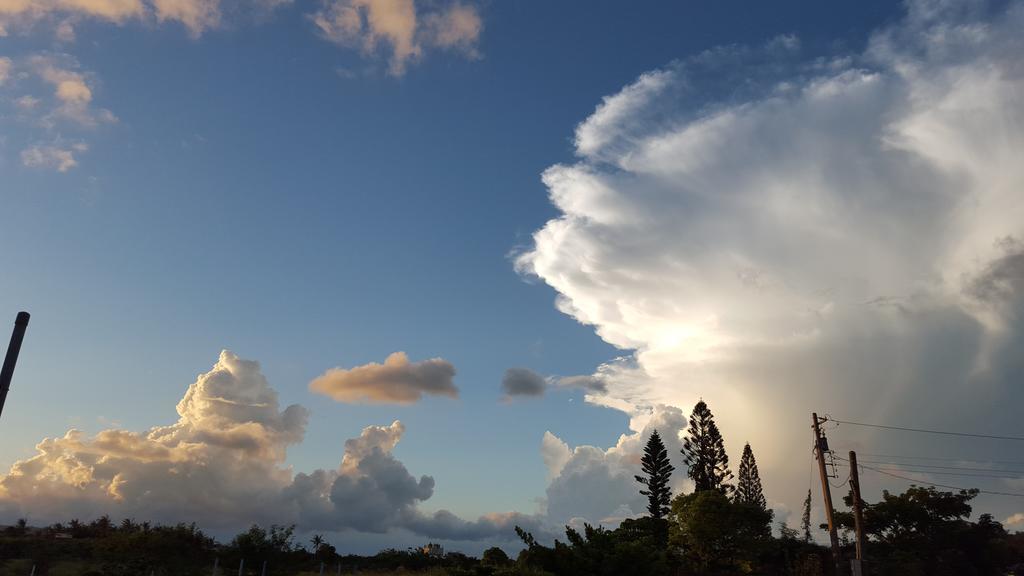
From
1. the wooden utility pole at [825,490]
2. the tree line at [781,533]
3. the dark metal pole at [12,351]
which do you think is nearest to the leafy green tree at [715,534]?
the tree line at [781,533]

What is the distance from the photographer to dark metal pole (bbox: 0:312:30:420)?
18.0 metres

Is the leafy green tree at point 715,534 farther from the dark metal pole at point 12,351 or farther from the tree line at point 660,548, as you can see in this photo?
the dark metal pole at point 12,351

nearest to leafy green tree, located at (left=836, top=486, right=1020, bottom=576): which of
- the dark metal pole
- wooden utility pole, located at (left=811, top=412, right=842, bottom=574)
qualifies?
wooden utility pole, located at (left=811, top=412, right=842, bottom=574)

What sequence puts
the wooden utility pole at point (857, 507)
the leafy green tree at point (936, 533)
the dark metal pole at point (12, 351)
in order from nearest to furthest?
1. the dark metal pole at point (12, 351)
2. the wooden utility pole at point (857, 507)
3. the leafy green tree at point (936, 533)

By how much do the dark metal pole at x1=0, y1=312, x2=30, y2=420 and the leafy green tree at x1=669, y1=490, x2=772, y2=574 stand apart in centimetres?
4440

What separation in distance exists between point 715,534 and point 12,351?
1800 inches

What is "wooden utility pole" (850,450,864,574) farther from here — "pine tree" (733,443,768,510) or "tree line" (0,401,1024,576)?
"pine tree" (733,443,768,510)

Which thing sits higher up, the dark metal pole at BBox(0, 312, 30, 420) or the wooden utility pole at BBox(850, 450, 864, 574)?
the dark metal pole at BBox(0, 312, 30, 420)

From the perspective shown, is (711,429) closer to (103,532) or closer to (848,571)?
(848,571)

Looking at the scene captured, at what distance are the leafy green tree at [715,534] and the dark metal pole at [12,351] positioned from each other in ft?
146

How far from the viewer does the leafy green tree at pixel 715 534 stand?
2012 inches

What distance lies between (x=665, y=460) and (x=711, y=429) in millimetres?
6535

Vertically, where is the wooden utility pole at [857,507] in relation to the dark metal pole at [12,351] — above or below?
below

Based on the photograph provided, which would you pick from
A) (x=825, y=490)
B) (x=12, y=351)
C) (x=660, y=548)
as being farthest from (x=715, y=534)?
(x=12, y=351)
